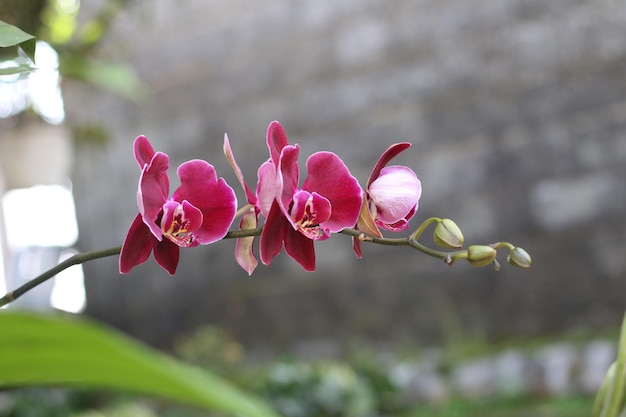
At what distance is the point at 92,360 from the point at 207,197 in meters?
0.17

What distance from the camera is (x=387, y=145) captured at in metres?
2.76

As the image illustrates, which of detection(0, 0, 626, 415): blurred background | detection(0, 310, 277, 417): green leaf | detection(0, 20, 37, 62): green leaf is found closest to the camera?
detection(0, 310, 277, 417): green leaf

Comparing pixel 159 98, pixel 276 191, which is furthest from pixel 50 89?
pixel 276 191

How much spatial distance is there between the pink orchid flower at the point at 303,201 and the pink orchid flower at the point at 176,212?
21 mm

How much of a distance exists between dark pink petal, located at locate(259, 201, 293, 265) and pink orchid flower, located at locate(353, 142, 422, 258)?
40 millimetres

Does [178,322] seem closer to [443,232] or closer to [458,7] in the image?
[458,7]

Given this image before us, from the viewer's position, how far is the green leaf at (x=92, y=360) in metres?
0.18

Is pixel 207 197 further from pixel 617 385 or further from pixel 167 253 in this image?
pixel 617 385

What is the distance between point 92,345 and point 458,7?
2611mm

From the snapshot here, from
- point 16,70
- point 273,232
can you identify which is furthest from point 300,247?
point 16,70

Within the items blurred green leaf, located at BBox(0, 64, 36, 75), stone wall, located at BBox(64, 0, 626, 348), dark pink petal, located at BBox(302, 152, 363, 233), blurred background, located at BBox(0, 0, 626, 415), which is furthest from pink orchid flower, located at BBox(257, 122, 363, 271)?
stone wall, located at BBox(64, 0, 626, 348)

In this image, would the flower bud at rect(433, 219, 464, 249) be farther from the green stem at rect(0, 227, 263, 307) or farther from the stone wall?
the stone wall

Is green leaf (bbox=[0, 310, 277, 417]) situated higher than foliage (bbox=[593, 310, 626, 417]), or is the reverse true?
green leaf (bbox=[0, 310, 277, 417])

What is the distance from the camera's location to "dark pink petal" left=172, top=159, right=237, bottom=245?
336 millimetres
